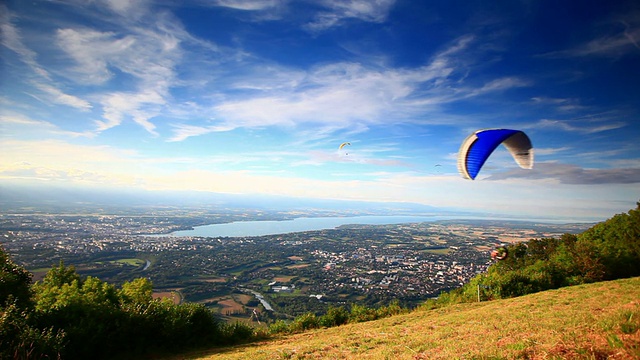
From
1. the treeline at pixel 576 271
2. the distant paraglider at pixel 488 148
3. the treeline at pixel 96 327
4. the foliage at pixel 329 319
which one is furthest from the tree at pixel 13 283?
the treeline at pixel 576 271

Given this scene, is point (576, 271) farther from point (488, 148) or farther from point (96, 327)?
point (96, 327)

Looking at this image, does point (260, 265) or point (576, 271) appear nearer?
point (576, 271)

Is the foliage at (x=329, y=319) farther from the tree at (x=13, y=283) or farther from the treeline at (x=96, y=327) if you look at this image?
the tree at (x=13, y=283)

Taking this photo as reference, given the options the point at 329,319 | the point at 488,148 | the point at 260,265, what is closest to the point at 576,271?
the point at 488,148

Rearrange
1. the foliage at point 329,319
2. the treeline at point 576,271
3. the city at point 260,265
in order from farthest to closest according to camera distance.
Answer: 1. the city at point 260,265
2. the treeline at point 576,271
3. the foliage at point 329,319

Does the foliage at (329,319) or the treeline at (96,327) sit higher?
the treeline at (96,327)

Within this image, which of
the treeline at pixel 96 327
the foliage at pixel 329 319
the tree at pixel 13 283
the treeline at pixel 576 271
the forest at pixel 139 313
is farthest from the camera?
the treeline at pixel 576 271
